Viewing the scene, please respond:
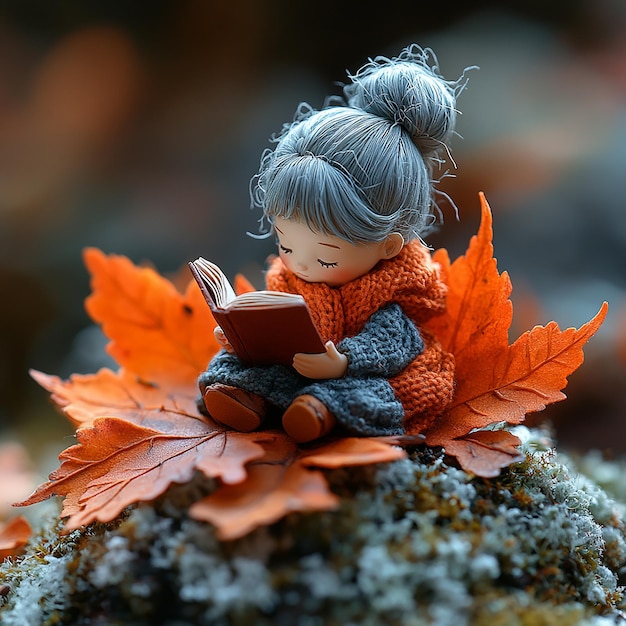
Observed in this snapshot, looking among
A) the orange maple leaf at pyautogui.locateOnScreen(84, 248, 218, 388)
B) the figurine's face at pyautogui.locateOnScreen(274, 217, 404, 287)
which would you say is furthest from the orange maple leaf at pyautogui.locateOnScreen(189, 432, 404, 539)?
the orange maple leaf at pyautogui.locateOnScreen(84, 248, 218, 388)

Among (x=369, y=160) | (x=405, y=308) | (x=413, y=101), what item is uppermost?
(x=413, y=101)

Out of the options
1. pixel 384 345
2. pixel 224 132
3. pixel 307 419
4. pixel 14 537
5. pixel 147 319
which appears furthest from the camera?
pixel 224 132

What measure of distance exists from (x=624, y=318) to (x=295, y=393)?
80.8 inches

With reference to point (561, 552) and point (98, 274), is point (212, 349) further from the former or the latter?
point (561, 552)

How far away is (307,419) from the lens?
1270 mm

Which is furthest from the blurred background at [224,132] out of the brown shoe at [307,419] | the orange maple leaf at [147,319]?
the brown shoe at [307,419]

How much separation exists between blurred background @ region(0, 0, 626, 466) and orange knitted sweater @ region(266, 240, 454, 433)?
175cm

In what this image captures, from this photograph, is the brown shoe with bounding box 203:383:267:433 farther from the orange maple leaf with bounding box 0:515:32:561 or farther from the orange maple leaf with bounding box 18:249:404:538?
the orange maple leaf with bounding box 0:515:32:561

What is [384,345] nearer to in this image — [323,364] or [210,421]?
[323,364]

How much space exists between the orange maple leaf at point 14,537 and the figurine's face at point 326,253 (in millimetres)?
954

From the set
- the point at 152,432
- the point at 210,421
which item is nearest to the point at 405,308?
the point at 210,421

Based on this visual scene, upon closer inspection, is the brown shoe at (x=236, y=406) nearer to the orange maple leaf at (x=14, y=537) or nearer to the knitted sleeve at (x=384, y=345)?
the knitted sleeve at (x=384, y=345)

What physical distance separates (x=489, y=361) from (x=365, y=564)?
0.59 meters

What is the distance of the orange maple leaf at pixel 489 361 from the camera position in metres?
1.38
